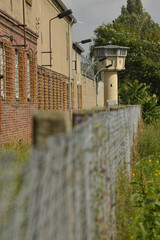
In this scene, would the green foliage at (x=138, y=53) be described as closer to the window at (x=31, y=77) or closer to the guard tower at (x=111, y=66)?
the guard tower at (x=111, y=66)

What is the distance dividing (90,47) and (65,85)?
41.2m

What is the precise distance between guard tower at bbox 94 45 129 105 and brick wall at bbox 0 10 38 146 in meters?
28.6

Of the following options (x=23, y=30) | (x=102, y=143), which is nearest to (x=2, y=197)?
(x=102, y=143)

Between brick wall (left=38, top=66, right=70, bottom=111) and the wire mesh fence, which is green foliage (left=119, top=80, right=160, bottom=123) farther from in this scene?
the wire mesh fence

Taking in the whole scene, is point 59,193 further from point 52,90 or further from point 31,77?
point 52,90

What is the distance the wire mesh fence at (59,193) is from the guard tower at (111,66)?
43776 mm

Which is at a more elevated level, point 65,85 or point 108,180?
point 65,85

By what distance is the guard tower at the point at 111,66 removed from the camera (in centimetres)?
4731

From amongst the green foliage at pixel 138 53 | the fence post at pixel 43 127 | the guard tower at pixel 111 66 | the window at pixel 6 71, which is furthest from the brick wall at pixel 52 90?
the fence post at pixel 43 127

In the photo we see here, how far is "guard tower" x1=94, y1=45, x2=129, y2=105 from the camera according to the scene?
155 ft

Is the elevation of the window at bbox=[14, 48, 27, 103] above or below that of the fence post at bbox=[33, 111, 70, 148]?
above

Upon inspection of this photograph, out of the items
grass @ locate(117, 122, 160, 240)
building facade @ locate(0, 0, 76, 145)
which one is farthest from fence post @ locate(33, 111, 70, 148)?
→ building facade @ locate(0, 0, 76, 145)

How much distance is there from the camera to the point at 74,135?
271 cm

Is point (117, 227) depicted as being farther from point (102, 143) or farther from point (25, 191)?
point (25, 191)
